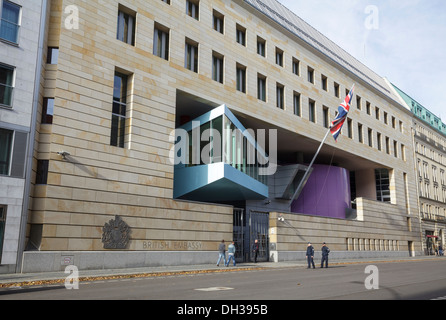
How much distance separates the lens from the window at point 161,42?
2875 cm

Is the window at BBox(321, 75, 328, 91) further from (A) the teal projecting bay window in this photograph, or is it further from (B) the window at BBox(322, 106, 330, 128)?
(A) the teal projecting bay window

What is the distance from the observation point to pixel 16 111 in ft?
66.7

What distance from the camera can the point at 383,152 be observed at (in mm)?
54688

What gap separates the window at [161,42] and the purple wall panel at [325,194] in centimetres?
2428

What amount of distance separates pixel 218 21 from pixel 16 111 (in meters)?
19.4

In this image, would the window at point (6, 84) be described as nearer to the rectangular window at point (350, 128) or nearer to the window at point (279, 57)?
the window at point (279, 57)

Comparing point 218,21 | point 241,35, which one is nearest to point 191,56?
point 218,21

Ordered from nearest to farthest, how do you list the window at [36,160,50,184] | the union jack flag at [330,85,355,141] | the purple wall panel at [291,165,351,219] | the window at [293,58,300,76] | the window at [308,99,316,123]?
1. the window at [36,160,50,184]
2. the union jack flag at [330,85,355,141]
3. the window at [293,58,300,76]
4. the window at [308,99,316,123]
5. the purple wall panel at [291,165,351,219]

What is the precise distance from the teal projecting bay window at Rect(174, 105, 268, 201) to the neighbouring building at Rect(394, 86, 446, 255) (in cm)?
4418

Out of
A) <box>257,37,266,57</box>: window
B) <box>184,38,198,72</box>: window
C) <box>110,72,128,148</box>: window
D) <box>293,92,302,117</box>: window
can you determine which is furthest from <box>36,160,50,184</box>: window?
<box>293,92,302,117</box>: window

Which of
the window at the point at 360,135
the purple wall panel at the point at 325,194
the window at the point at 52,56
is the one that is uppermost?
the window at the point at 360,135

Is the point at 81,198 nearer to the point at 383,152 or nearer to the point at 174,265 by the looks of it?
the point at 174,265

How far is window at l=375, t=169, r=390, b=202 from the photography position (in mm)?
56562

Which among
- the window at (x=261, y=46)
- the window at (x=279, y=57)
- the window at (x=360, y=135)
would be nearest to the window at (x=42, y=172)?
the window at (x=261, y=46)
